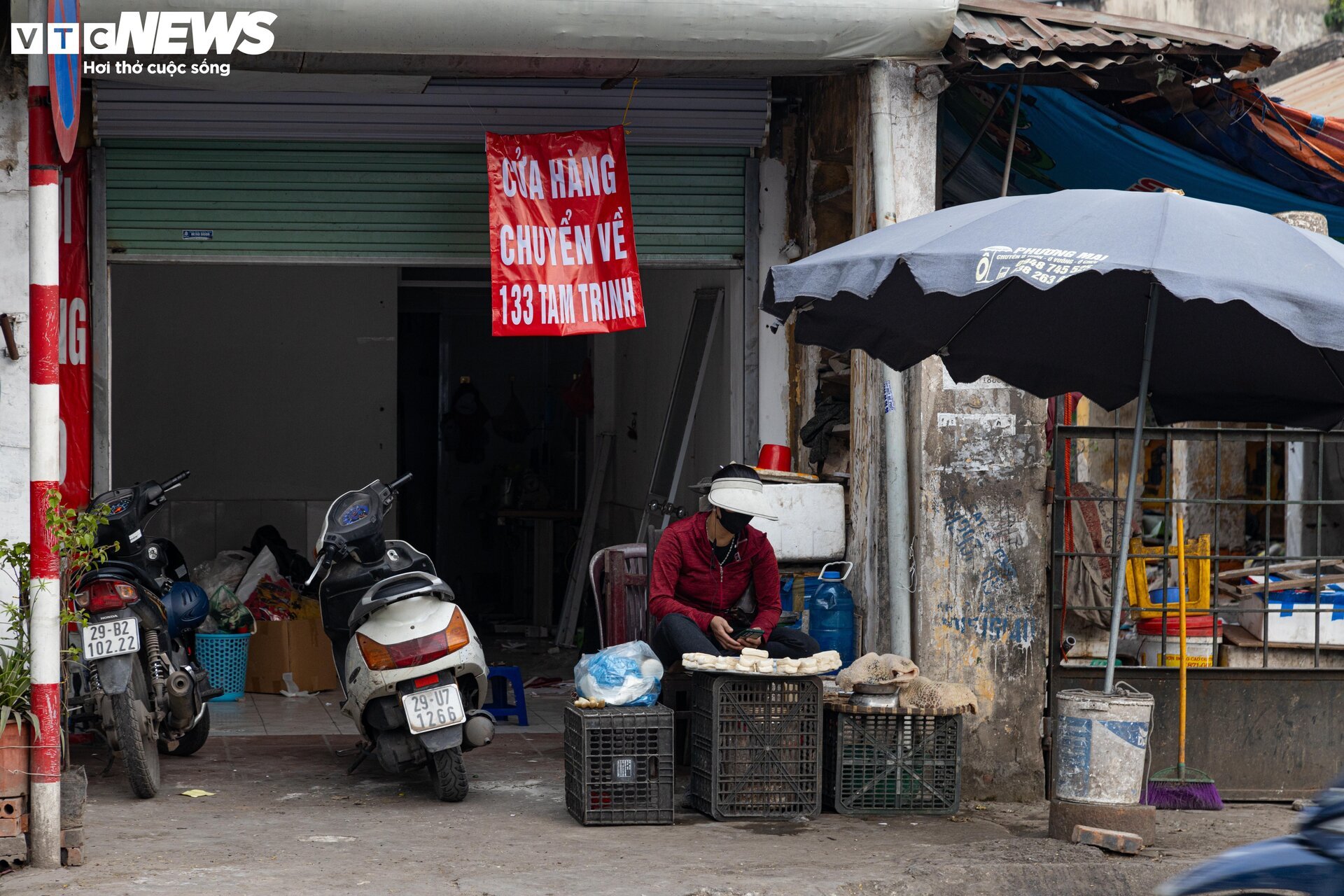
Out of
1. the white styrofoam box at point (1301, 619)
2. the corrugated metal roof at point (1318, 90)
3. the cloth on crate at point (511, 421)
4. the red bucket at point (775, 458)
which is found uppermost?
the corrugated metal roof at point (1318, 90)

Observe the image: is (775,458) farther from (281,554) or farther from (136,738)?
(281,554)

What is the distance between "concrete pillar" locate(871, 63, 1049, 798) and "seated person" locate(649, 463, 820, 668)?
0.58 meters

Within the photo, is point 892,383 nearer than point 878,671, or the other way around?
point 878,671

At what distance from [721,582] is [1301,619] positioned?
2868mm

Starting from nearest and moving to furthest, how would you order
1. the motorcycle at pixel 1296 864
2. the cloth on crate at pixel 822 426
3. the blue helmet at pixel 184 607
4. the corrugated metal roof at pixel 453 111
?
the motorcycle at pixel 1296 864 < the blue helmet at pixel 184 607 < the corrugated metal roof at pixel 453 111 < the cloth on crate at pixel 822 426

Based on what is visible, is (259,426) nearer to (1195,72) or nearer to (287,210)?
(287,210)

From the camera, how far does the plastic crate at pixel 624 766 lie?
19.4 ft

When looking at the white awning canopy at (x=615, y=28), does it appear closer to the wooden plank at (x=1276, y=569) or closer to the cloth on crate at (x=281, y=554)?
the wooden plank at (x=1276, y=569)

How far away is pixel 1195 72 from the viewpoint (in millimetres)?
7109

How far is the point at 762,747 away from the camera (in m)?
6.08

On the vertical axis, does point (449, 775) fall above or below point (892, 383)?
below

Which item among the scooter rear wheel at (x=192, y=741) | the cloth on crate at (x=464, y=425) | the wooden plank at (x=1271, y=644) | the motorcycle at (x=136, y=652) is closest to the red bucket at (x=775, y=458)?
the wooden plank at (x=1271, y=644)

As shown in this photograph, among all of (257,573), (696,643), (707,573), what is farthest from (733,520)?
(257,573)

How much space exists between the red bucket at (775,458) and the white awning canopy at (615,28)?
210cm
